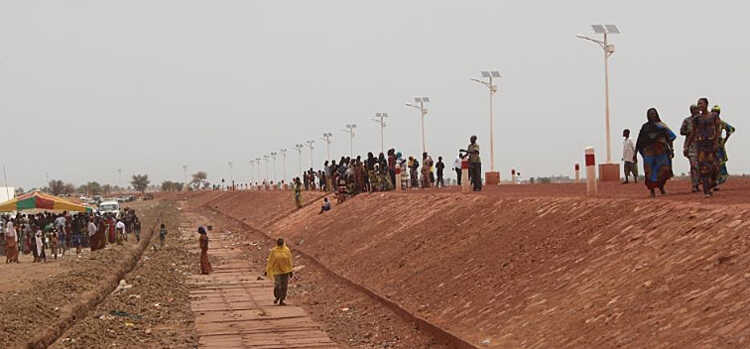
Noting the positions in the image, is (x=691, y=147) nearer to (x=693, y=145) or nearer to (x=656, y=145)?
(x=693, y=145)

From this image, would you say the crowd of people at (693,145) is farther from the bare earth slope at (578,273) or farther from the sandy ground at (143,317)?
the sandy ground at (143,317)

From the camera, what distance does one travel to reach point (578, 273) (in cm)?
1118

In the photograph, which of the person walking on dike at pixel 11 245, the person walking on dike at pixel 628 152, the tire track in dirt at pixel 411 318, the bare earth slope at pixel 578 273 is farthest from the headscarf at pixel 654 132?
the person walking on dike at pixel 11 245

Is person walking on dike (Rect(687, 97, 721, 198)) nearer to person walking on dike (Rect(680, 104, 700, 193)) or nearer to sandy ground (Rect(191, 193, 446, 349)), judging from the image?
person walking on dike (Rect(680, 104, 700, 193))

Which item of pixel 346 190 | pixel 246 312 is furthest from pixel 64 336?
pixel 346 190

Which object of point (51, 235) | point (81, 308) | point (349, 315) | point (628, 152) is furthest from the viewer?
point (51, 235)

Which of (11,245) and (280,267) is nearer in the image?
(280,267)

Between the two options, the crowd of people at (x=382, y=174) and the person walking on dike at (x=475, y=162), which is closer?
Result: the person walking on dike at (x=475, y=162)

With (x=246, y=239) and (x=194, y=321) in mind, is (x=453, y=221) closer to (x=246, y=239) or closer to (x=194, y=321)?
(x=194, y=321)

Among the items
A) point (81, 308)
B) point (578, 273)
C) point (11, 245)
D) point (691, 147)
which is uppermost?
point (691, 147)

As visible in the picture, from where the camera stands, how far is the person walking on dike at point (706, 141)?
42.1 ft

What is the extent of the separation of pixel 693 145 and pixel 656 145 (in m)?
0.90

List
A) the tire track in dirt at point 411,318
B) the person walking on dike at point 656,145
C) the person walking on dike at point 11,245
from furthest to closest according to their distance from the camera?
1. the person walking on dike at point 11,245
2. the person walking on dike at point 656,145
3. the tire track in dirt at point 411,318

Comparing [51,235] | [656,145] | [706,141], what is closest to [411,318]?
[656,145]
